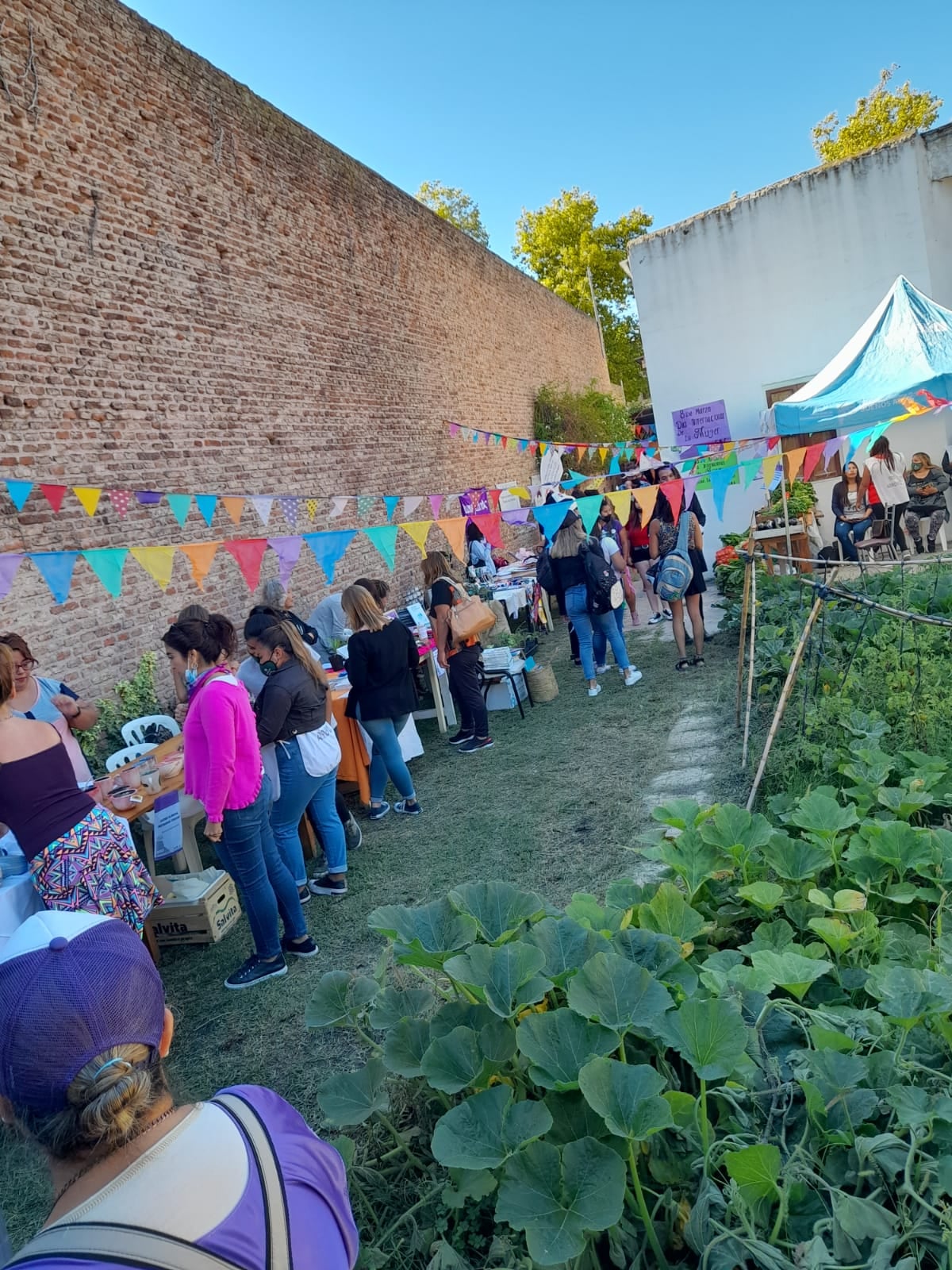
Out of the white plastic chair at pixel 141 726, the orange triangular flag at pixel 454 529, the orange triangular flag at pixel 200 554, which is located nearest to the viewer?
the orange triangular flag at pixel 200 554

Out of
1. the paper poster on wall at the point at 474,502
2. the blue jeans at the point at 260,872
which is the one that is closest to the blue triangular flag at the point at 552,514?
the blue jeans at the point at 260,872

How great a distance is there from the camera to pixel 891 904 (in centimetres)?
237

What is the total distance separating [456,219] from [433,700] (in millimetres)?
34732

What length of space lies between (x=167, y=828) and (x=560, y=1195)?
3265mm

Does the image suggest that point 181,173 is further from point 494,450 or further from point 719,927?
point 494,450

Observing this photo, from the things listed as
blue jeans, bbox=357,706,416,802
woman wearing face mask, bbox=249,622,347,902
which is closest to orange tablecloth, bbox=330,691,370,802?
blue jeans, bbox=357,706,416,802

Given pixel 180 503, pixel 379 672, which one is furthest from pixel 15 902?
pixel 180 503

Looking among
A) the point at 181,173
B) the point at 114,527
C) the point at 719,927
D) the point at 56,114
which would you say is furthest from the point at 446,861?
the point at 181,173

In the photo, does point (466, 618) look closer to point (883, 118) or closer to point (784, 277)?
point (784, 277)

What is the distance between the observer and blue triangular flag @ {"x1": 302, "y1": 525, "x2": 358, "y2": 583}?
5.88 m

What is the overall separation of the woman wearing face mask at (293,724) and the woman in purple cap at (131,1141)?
2486 millimetres

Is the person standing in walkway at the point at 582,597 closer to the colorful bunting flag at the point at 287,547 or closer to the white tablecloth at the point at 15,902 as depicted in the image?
the colorful bunting flag at the point at 287,547

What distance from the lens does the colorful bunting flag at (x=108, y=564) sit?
15.4ft

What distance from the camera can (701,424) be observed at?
40.9ft
